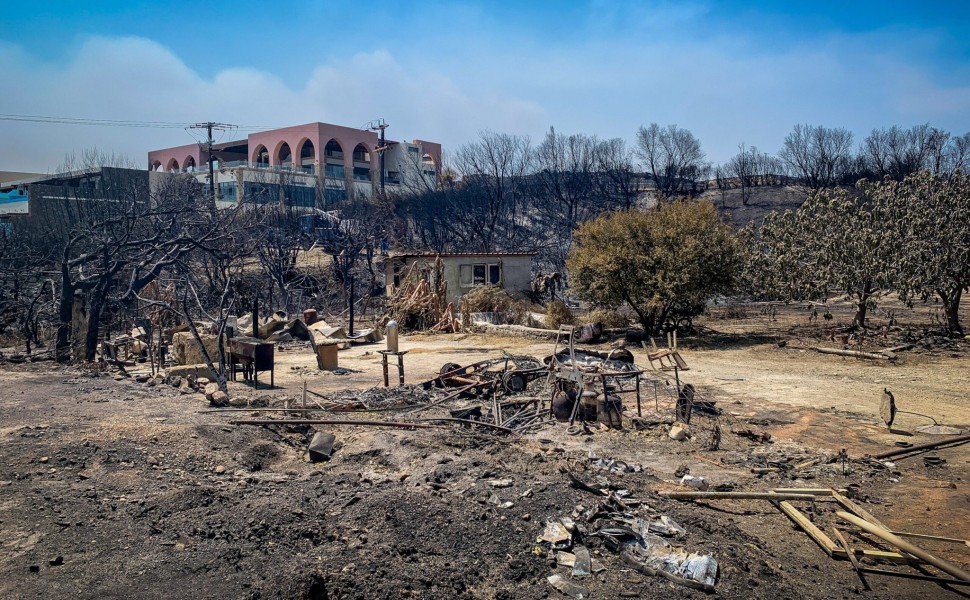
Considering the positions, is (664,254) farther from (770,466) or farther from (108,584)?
(108,584)

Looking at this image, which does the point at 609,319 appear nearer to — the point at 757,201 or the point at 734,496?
the point at 734,496

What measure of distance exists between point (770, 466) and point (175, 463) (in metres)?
6.90

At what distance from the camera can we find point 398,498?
6582 mm

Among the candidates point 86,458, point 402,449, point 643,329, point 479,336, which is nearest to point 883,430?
point 402,449

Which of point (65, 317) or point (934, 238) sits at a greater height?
point (934, 238)

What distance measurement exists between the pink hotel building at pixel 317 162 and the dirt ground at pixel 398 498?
40130mm

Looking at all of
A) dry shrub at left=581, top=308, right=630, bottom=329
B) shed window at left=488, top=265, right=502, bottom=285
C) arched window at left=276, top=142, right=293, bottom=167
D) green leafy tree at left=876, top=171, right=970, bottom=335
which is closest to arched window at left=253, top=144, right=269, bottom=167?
arched window at left=276, top=142, right=293, bottom=167

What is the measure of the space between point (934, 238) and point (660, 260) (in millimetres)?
7307

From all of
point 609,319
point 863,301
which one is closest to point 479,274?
point 609,319

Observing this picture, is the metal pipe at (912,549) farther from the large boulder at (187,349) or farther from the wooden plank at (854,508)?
the large boulder at (187,349)

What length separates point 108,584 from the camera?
4961 millimetres

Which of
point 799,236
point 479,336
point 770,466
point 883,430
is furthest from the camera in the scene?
point 479,336

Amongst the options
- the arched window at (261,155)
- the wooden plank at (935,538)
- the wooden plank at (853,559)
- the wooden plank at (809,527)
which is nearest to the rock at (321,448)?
the wooden plank at (809,527)

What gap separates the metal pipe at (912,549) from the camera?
4969mm
